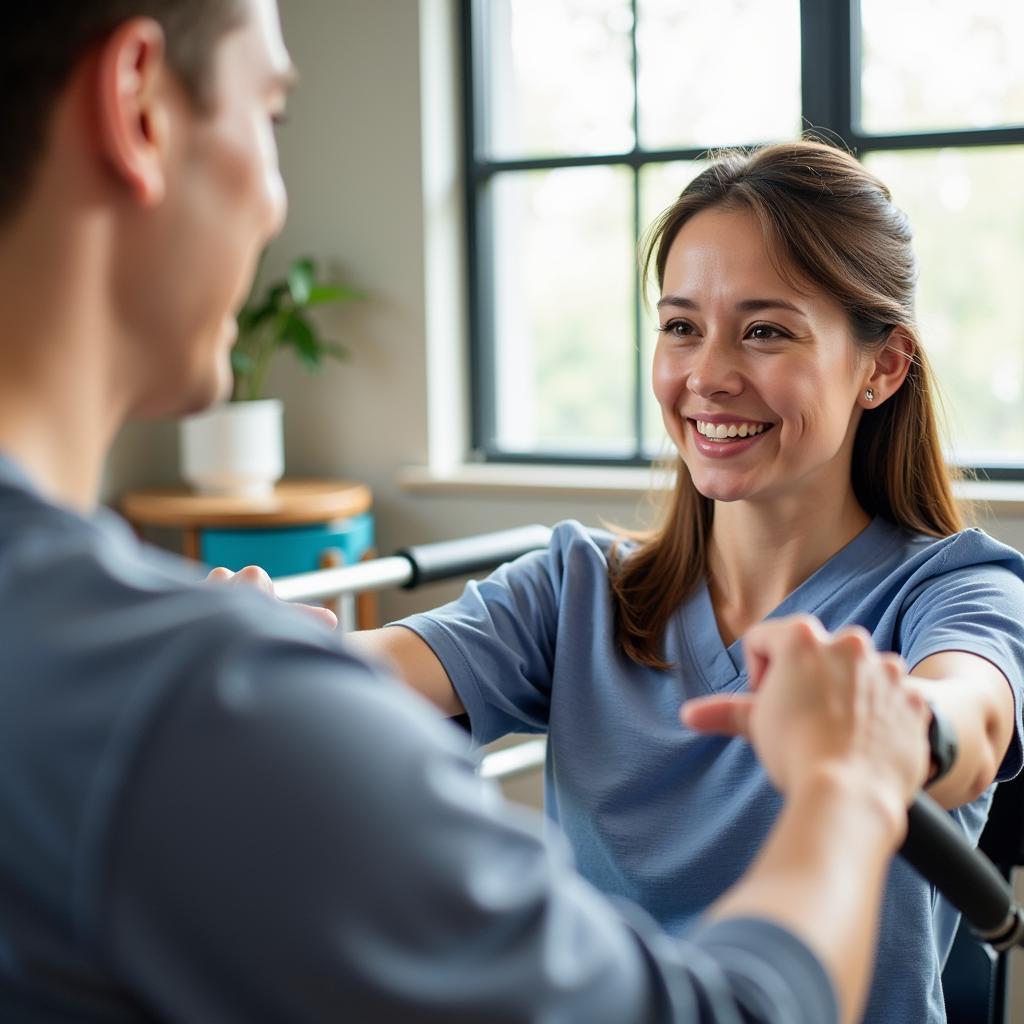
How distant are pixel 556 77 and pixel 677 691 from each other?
240cm

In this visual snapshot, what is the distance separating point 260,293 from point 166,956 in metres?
3.30

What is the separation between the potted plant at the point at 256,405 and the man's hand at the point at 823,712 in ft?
8.48

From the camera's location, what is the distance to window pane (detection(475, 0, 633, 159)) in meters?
3.37

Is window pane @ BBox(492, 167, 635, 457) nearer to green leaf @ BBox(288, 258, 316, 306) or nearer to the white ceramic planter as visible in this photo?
green leaf @ BBox(288, 258, 316, 306)

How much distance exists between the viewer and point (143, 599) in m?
0.57

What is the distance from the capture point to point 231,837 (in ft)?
1.71

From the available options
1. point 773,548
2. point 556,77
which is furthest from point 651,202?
point 773,548

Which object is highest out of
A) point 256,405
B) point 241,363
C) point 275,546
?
point 241,363

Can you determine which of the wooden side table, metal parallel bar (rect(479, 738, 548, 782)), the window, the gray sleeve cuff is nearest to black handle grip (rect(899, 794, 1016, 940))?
the gray sleeve cuff

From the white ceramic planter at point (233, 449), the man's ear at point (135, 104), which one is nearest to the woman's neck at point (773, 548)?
the man's ear at point (135, 104)

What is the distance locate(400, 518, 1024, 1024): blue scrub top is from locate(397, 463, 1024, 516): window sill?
1438 mm

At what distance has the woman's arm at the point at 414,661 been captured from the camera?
58.2 inches

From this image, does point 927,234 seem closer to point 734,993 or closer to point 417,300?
point 417,300

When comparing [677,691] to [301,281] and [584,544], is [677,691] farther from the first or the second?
[301,281]
